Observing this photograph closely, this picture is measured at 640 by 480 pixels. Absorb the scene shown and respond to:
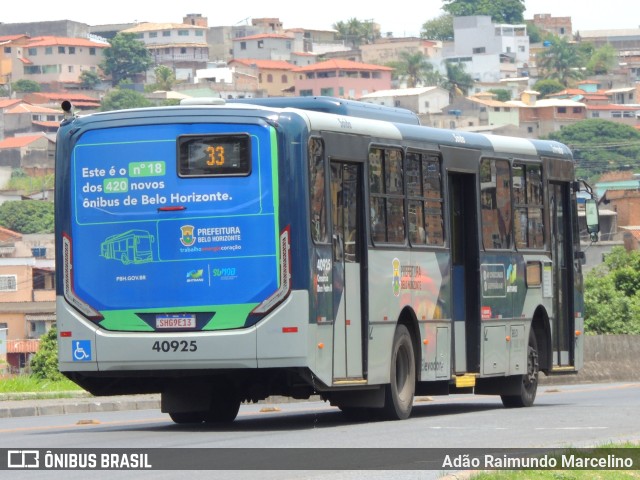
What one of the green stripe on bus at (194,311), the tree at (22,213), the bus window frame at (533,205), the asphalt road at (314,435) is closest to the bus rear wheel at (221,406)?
the asphalt road at (314,435)

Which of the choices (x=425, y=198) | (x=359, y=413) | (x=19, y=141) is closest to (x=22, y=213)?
(x=19, y=141)

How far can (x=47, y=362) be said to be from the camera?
31391 mm

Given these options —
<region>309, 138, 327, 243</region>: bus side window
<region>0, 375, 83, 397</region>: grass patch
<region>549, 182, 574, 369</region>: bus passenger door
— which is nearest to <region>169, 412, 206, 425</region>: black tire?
<region>309, 138, 327, 243</region>: bus side window

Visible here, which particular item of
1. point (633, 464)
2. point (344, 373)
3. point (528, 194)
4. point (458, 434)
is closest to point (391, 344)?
point (344, 373)

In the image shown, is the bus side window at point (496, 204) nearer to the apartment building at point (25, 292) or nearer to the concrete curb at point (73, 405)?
the concrete curb at point (73, 405)

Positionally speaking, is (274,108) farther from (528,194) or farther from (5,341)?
(5,341)

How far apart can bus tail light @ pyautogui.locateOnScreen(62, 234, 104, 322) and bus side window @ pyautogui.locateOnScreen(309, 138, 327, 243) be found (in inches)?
83.7

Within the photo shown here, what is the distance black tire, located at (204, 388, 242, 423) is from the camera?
1872 centimetres

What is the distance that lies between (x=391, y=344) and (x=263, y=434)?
228 cm

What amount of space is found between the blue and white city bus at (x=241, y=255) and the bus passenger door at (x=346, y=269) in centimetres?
2

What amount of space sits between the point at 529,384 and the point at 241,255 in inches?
257

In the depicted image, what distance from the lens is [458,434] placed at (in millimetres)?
16219

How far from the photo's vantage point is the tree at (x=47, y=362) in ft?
96.8

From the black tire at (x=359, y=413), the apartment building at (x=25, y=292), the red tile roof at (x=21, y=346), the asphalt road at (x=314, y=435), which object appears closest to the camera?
the asphalt road at (x=314, y=435)
